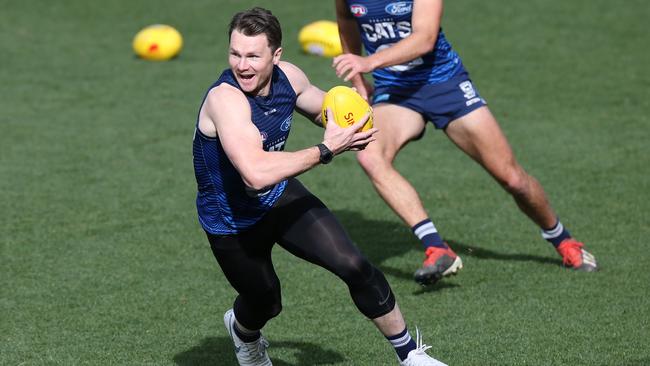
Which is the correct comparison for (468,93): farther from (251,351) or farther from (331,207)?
(251,351)

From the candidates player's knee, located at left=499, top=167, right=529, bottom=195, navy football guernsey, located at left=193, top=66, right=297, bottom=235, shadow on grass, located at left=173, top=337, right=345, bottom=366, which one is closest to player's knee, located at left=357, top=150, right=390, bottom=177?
player's knee, located at left=499, top=167, right=529, bottom=195

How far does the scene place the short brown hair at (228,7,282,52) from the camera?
219 inches

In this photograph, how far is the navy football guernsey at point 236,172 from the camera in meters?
5.78

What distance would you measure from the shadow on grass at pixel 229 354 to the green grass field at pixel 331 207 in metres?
0.02

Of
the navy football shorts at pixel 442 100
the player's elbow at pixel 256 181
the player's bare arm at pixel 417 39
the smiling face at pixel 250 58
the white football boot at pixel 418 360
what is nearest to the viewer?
the player's elbow at pixel 256 181

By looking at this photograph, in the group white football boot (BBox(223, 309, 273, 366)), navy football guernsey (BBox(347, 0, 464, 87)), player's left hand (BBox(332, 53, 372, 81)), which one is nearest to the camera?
white football boot (BBox(223, 309, 273, 366))

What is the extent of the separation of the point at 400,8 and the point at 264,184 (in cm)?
A: 334

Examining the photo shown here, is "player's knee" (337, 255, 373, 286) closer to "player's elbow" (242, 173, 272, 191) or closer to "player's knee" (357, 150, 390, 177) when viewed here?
"player's elbow" (242, 173, 272, 191)

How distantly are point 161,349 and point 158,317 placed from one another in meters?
0.66

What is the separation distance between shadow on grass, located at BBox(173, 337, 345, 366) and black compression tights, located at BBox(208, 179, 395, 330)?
25.7 inches

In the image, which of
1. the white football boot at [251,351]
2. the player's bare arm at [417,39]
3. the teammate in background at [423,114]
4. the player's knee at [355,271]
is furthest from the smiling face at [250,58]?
the teammate in background at [423,114]

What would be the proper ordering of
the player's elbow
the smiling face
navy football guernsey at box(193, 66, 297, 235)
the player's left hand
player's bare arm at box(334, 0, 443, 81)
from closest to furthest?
the player's elbow
the smiling face
navy football guernsey at box(193, 66, 297, 235)
the player's left hand
player's bare arm at box(334, 0, 443, 81)

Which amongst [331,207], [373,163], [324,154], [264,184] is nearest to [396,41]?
[373,163]

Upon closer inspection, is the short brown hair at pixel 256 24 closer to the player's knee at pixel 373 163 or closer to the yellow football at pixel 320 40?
the player's knee at pixel 373 163
